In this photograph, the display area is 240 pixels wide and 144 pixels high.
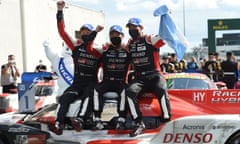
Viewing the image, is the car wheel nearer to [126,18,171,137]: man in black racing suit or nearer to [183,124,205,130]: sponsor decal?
[183,124,205,130]: sponsor decal

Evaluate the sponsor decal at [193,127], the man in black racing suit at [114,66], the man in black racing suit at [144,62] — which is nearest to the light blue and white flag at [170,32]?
the man in black racing suit at [144,62]

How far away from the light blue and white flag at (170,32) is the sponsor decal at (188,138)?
4.80 ft

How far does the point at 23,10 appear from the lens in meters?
25.8

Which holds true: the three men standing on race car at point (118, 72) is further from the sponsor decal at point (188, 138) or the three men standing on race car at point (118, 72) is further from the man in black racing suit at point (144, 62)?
the sponsor decal at point (188, 138)

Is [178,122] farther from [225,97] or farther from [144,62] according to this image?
[144,62]

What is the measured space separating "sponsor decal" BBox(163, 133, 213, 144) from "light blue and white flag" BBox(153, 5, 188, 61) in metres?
1.46

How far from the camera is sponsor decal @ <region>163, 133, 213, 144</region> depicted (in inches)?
262

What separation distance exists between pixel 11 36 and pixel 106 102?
18273mm

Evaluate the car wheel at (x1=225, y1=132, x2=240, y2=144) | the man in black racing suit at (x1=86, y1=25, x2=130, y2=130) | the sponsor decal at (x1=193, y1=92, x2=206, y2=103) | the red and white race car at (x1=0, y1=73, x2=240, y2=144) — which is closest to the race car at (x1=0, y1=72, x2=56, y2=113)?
the red and white race car at (x1=0, y1=73, x2=240, y2=144)

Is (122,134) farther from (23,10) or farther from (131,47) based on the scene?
(23,10)

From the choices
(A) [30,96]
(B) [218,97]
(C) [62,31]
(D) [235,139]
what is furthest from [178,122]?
(A) [30,96]

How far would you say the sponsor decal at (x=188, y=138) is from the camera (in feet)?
21.8

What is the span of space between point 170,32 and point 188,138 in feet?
5.46

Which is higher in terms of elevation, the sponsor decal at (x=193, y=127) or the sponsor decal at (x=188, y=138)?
the sponsor decal at (x=193, y=127)
